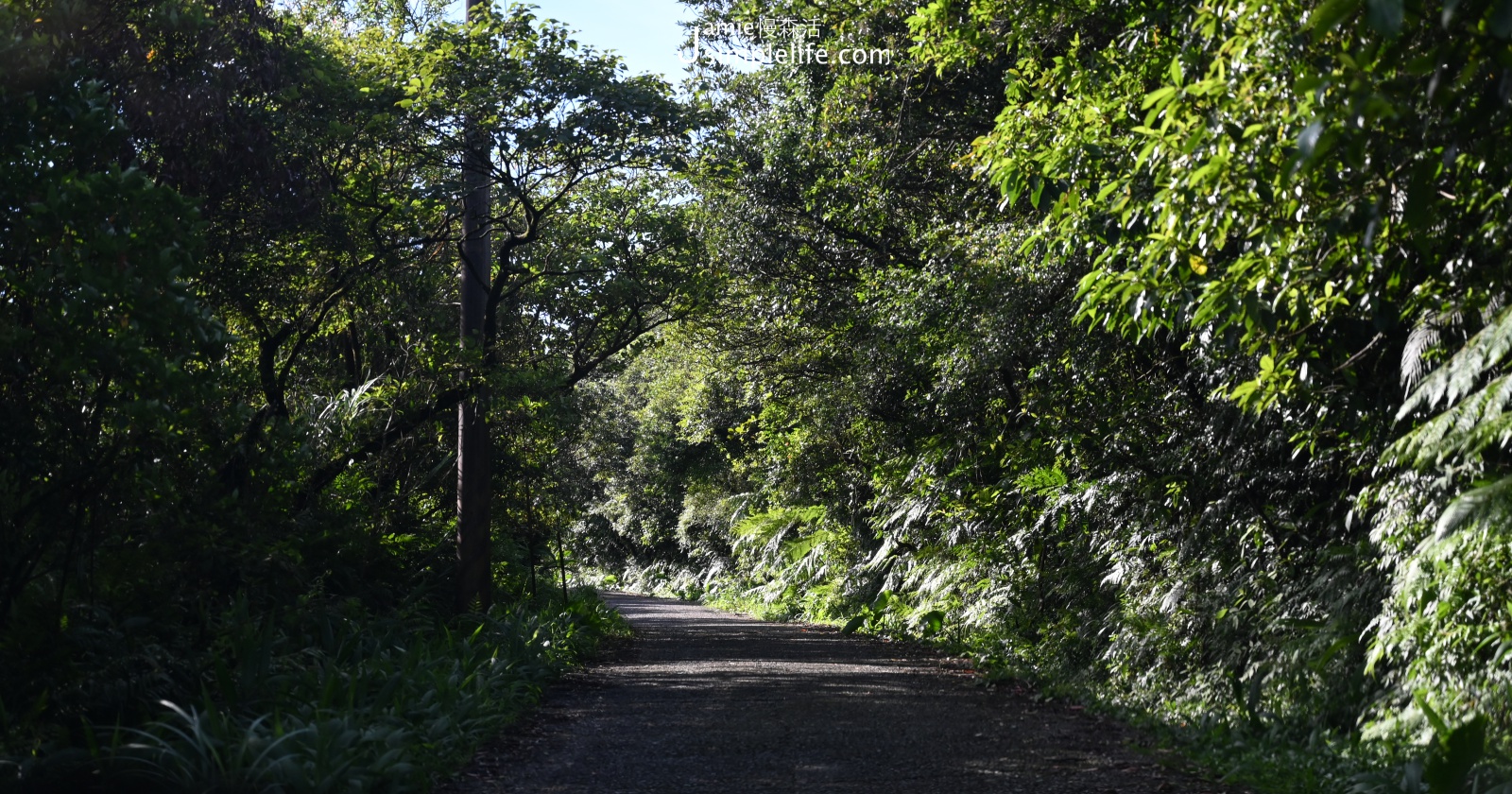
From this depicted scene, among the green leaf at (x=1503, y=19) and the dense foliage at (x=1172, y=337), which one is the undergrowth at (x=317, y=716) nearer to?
the dense foliage at (x=1172, y=337)

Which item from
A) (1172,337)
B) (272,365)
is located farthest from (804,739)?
(272,365)

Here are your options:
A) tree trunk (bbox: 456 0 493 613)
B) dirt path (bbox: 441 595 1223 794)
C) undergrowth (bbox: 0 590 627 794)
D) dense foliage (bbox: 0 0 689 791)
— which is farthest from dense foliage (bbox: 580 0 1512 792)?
undergrowth (bbox: 0 590 627 794)

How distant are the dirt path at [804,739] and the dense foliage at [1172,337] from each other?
0.91 m

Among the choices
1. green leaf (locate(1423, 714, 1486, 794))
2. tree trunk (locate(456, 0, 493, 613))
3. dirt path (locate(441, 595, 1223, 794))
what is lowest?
dirt path (locate(441, 595, 1223, 794))

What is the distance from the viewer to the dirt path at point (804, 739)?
686 cm

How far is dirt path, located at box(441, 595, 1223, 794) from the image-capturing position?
6.86 m

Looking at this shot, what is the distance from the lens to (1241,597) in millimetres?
9023

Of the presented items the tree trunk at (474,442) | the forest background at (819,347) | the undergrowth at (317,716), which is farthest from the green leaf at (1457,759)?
the tree trunk at (474,442)

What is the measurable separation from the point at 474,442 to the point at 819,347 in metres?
6.77

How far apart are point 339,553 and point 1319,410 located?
858 centimetres

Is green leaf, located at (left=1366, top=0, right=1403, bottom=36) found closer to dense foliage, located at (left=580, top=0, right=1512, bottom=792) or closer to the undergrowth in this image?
dense foliage, located at (left=580, top=0, right=1512, bottom=792)

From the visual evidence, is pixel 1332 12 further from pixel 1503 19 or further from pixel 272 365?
→ pixel 272 365

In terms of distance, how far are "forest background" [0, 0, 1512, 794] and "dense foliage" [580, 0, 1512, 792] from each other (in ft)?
0.15

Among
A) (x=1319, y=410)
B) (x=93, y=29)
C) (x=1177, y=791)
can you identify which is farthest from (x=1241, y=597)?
(x=93, y=29)
